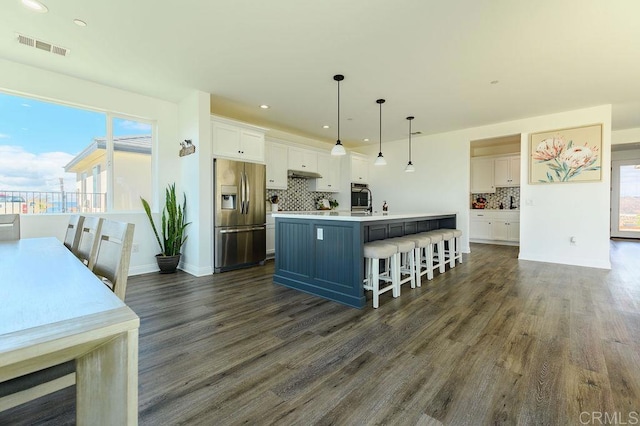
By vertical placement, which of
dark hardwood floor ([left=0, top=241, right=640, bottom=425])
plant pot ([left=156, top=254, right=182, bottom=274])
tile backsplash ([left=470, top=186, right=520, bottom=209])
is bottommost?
dark hardwood floor ([left=0, top=241, right=640, bottom=425])

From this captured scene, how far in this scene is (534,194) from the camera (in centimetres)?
516

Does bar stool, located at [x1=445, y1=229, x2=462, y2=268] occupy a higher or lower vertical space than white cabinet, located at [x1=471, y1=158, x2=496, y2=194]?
lower

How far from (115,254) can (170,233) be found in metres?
3.10

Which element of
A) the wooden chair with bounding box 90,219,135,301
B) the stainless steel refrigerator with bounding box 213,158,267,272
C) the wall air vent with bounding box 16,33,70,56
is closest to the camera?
the wooden chair with bounding box 90,219,135,301

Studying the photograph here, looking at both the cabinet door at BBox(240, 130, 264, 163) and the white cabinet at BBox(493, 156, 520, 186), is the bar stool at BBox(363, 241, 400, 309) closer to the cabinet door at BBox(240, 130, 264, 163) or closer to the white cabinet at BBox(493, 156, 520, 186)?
the cabinet door at BBox(240, 130, 264, 163)

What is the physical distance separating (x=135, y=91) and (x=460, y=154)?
19.7 feet

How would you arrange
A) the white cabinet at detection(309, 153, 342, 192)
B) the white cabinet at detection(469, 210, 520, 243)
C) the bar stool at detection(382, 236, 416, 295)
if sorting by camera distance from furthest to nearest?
the white cabinet at detection(469, 210, 520, 243) → the white cabinet at detection(309, 153, 342, 192) → the bar stool at detection(382, 236, 416, 295)

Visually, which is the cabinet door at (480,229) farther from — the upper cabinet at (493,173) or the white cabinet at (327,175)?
the white cabinet at (327,175)

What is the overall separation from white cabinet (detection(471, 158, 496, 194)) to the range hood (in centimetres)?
418

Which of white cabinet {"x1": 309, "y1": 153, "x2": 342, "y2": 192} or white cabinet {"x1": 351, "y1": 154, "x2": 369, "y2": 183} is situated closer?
white cabinet {"x1": 309, "y1": 153, "x2": 342, "y2": 192}

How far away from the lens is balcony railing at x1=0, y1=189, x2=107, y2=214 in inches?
131

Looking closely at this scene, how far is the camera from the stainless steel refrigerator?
423 centimetres

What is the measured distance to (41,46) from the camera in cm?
286

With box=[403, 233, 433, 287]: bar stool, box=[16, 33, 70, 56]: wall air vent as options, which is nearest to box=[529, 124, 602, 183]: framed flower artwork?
box=[403, 233, 433, 287]: bar stool
